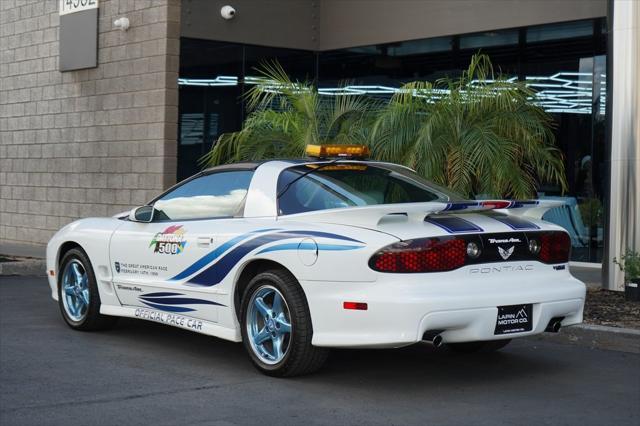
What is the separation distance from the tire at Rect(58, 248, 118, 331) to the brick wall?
681 centimetres

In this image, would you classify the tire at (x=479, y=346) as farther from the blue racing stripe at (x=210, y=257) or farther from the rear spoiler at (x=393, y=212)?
the blue racing stripe at (x=210, y=257)

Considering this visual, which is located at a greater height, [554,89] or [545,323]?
[554,89]

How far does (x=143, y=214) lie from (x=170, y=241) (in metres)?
0.55

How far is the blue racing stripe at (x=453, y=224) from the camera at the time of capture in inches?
242

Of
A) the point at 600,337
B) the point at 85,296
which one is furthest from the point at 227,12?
the point at 600,337

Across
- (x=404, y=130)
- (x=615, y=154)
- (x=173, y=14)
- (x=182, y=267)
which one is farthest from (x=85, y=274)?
(x=173, y=14)

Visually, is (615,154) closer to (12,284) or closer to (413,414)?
(413,414)

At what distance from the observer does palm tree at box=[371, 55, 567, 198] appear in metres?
9.82

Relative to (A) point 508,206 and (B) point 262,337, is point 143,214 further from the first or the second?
(A) point 508,206

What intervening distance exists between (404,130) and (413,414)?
4.92 meters

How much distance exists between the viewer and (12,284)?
1206 cm

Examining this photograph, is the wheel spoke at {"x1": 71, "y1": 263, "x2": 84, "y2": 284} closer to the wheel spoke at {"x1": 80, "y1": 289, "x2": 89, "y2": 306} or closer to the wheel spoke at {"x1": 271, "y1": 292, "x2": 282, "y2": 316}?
the wheel spoke at {"x1": 80, "y1": 289, "x2": 89, "y2": 306}

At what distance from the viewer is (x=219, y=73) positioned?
53.0ft

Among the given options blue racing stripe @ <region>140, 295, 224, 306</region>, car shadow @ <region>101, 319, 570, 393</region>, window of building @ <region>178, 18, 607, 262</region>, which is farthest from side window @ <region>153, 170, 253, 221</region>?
window of building @ <region>178, 18, 607, 262</region>
